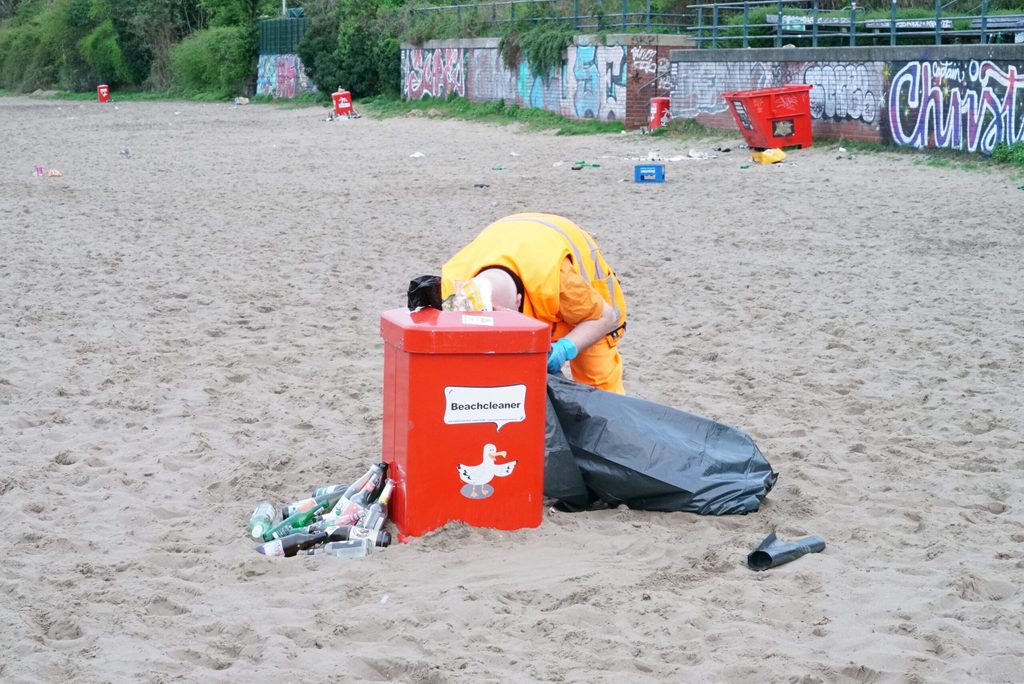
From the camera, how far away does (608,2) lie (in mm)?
28641

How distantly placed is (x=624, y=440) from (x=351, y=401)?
217 cm

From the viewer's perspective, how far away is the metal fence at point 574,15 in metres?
26.8

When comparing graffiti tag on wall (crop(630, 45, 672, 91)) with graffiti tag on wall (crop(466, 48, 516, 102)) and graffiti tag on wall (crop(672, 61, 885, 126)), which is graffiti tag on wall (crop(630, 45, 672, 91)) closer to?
graffiti tag on wall (crop(672, 61, 885, 126))

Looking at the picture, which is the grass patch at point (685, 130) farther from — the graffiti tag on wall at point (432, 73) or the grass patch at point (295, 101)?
the grass patch at point (295, 101)

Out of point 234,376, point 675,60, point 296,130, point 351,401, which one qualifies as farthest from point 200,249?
point 296,130

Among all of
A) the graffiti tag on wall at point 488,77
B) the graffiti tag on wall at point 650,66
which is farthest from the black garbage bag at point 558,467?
the graffiti tag on wall at point 488,77

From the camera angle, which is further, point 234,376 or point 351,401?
point 234,376

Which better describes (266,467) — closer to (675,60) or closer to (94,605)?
(94,605)

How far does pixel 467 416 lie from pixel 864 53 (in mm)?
16514

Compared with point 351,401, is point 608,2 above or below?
above

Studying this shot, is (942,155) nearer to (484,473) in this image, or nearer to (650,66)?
(650,66)

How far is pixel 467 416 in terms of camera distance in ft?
14.1

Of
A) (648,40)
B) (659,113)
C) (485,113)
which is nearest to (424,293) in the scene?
(659,113)

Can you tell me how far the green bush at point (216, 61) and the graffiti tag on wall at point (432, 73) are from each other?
13.9 meters
